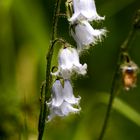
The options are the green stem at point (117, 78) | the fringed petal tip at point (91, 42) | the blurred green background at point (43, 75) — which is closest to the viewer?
the fringed petal tip at point (91, 42)

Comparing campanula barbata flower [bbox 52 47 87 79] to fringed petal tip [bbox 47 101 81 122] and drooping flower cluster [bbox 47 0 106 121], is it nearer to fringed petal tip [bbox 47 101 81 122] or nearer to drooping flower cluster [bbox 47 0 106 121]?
drooping flower cluster [bbox 47 0 106 121]

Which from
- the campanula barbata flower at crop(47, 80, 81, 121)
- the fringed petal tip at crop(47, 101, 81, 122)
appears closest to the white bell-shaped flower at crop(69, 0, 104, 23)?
the campanula barbata flower at crop(47, 80, 81, 121)

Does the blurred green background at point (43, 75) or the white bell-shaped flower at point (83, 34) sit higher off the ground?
the white bell-shaped flower at point (83, 34)

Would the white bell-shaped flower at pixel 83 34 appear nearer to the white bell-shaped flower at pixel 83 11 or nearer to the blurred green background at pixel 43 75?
the white bell-shaped flower at pixel 83 11

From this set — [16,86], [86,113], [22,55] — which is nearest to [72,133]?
[86,113]

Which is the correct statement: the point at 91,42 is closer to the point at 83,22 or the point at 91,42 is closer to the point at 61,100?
the point at 83,22

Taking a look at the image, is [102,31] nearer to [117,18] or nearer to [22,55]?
[22,55]

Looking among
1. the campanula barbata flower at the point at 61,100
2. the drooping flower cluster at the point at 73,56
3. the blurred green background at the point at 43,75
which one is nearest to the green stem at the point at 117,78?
the blurred green background at the point at 43,75
